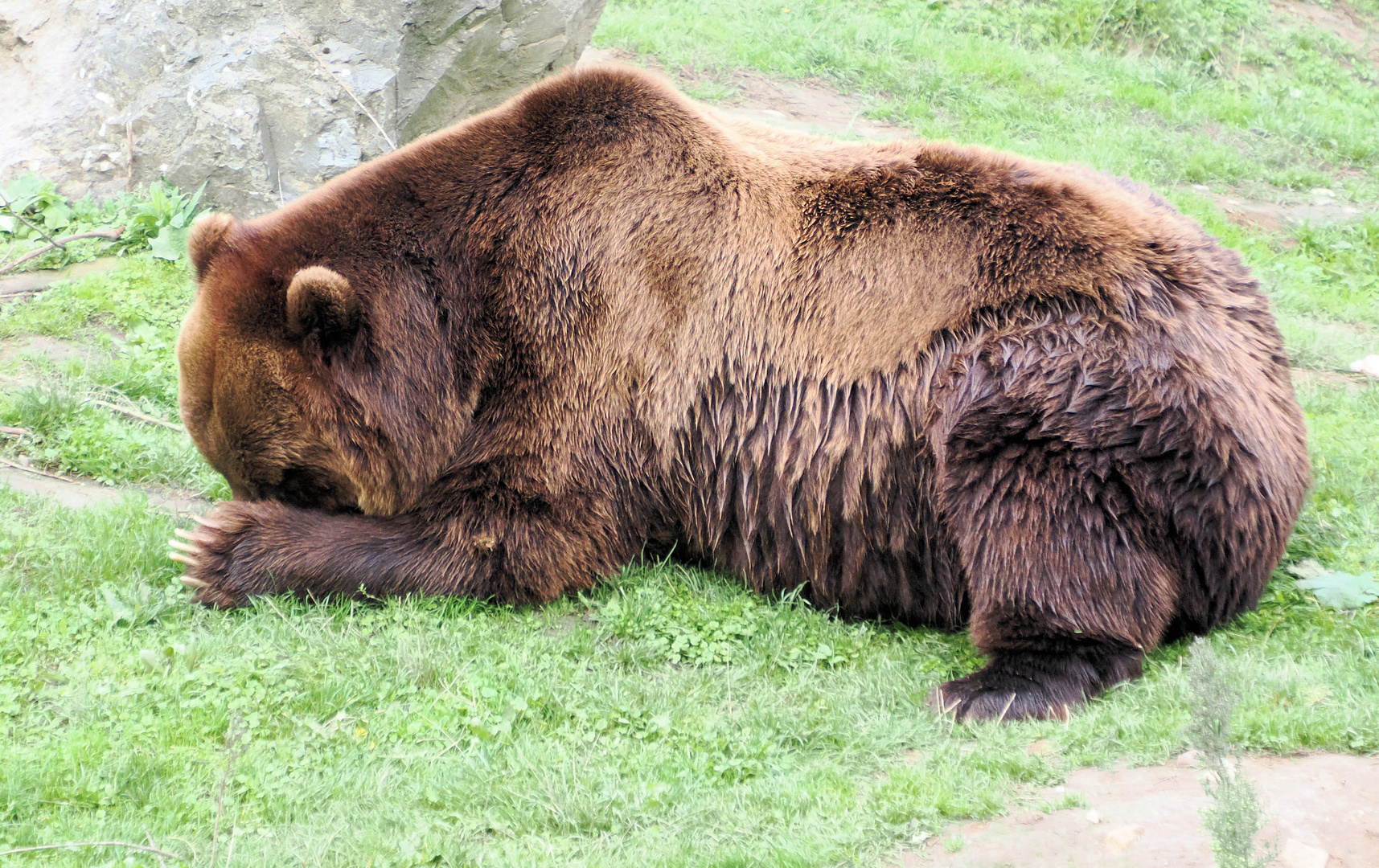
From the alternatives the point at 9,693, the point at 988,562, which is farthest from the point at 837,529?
the point at 9,693

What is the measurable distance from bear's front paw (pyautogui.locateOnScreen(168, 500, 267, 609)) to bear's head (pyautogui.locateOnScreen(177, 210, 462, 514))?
11.1 inches

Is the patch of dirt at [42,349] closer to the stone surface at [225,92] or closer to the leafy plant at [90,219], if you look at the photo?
the leafy plant at [90,219]

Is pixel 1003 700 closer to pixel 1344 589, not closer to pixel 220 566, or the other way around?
pixel 1344 589

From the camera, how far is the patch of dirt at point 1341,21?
1355cm

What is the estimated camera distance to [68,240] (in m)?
7.11

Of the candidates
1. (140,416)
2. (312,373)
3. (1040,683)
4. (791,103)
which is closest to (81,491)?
(140,416)

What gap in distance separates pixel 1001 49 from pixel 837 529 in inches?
354

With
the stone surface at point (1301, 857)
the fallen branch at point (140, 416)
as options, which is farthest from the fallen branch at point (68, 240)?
the stone surface at point (1301, 857)

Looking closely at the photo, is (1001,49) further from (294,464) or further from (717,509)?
(294,464)

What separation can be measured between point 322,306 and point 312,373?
0.29 m

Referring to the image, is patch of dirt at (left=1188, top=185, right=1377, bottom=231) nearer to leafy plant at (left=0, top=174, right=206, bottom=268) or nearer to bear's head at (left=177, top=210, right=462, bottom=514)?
bear's head at (left=177, top=210, right=462, bottom=514)

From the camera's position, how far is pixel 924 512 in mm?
4328

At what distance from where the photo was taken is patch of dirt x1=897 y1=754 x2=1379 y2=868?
262 cm

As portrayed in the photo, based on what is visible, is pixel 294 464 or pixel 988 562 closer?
pixel 988 562
